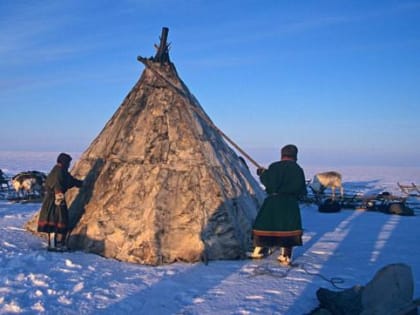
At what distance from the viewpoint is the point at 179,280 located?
603cm

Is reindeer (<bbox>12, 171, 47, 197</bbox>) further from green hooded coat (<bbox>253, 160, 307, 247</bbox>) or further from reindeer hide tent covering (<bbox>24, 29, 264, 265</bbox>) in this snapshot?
green hooded coat (<bbox>253, 160, 307, 247</bbox>)

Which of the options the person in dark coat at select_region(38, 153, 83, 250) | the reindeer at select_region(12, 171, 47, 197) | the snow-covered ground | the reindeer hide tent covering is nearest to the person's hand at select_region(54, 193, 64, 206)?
the person in dark coat at select_region(38, 153, 83, 250)

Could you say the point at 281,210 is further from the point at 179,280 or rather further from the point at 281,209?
the point at 179,280

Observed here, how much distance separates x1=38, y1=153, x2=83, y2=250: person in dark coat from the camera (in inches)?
304

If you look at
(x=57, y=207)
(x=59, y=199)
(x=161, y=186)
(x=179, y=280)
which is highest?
(x=161, y=186)

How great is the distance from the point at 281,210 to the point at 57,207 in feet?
12.3

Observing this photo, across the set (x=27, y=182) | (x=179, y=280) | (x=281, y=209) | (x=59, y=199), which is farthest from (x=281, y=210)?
(x=27, y=182)

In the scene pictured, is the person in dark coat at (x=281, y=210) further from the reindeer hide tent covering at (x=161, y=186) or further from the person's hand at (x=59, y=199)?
the person's hand at (x=59, y=199)

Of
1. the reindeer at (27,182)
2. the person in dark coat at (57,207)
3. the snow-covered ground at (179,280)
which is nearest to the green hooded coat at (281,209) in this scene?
the snow-covered ground at (179,280)

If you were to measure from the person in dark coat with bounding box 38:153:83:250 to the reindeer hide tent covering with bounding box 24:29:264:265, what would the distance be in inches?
9.4

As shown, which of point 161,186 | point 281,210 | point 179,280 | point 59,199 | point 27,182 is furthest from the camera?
point 27,182

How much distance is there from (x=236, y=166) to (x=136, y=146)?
1.94 meters

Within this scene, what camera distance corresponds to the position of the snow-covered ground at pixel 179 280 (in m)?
5.02

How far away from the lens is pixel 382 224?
1244 centimetres
